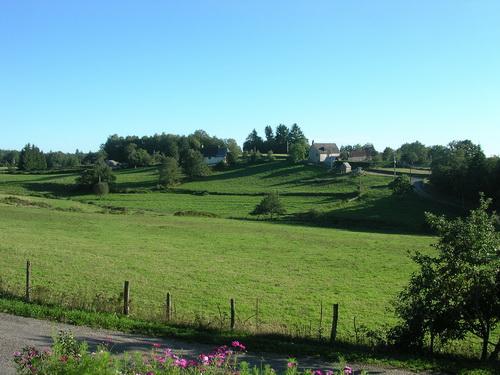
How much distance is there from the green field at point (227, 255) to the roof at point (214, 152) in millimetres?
83574

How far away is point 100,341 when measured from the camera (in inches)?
502

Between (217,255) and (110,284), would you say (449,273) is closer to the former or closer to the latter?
(110,284)

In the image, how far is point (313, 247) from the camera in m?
45.7

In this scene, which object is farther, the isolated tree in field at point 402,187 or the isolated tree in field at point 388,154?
the isolated tree in field at point 388,154

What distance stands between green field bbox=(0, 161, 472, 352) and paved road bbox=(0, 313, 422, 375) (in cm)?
219

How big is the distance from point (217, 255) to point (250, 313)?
17.6 metres

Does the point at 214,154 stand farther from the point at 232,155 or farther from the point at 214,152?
the point at 232,155

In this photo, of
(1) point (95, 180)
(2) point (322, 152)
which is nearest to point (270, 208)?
(1) point (95, 180)

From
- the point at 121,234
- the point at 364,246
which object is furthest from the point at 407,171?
the point at 121,234

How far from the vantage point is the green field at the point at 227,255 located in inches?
930

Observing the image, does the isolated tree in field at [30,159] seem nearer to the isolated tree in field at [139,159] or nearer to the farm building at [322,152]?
the isolated tree in field at [139,159]

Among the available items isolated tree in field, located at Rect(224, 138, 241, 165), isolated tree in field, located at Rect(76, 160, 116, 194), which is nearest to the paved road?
isolated tree in field, located at Rect(76, 160, 116, 194)

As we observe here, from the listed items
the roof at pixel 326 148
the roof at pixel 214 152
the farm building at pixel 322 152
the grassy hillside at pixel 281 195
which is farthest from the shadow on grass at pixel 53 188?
the roof at pixel 214 152

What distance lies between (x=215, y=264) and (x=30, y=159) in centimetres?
14440
